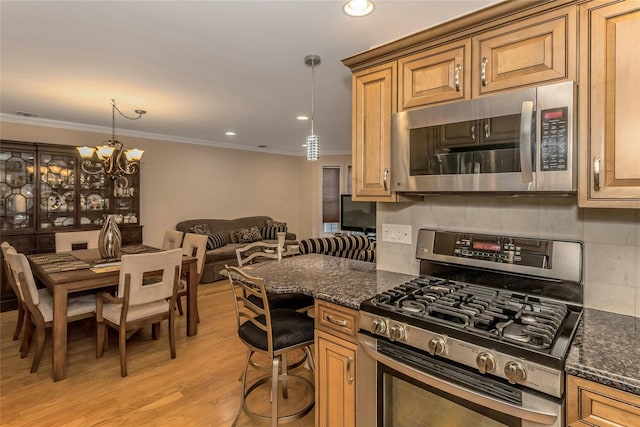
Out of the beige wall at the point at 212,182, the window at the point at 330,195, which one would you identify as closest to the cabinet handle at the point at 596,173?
the beige wall at the point at 212,182

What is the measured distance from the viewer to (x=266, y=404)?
2266mm

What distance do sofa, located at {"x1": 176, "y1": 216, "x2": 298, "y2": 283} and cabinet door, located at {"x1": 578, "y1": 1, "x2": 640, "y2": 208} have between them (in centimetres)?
406

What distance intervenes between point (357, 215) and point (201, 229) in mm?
3438

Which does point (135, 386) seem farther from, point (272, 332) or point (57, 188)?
point (57, 188)

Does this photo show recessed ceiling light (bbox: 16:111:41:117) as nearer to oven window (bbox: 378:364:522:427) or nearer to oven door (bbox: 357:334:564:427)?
oven door (bbox: 357:334:564:427)

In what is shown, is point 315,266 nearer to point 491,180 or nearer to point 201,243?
point 491,180

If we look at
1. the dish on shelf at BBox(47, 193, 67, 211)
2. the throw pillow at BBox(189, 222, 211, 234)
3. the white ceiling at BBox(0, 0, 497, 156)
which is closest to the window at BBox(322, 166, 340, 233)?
the throw pillow at BBox(189, 222, 211, 234)

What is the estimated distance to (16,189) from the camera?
4191 millimetres

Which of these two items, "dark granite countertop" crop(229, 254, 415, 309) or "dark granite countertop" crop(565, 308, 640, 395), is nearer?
"dark granite countertop" crop(565, 308, 640, 395)

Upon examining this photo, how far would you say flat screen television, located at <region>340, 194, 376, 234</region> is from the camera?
290 inches

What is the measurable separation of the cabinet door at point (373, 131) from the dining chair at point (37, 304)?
8.25 ft

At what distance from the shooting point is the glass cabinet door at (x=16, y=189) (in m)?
4.10

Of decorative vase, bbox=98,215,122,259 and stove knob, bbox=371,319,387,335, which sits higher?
decorative vase, bbox=98,215,122,259

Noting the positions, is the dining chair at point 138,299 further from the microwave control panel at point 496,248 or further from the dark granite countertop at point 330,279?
the microwave control panel at point 496,248
